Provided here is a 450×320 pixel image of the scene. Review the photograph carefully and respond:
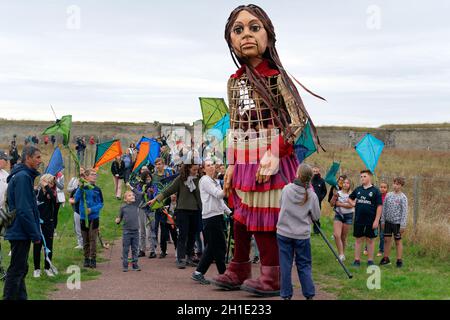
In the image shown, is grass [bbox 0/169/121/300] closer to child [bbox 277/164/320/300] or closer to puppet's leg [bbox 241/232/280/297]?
puppet's leg [bbox 241/232/280/297]

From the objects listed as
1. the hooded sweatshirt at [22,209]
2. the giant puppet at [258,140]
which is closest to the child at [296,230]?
the giant puppet at [258,140]

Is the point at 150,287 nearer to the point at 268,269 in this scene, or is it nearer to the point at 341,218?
the point at 268,269

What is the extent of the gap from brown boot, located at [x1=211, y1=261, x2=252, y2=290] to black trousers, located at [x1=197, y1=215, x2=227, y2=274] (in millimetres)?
445

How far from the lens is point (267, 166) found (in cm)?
817

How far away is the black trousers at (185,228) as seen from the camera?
10.7m

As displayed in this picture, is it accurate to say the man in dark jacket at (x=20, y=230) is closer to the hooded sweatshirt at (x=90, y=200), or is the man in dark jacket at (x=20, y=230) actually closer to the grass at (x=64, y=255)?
the grass at (x=64, y=255)

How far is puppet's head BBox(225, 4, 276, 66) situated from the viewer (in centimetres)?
848

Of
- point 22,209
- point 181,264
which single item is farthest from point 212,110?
point 22,209

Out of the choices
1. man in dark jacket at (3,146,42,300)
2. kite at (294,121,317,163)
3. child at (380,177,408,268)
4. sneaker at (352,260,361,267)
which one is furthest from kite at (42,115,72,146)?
child at (380,177,408,268)

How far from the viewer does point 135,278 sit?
9.59 meters

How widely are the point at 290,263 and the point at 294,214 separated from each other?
0.56m

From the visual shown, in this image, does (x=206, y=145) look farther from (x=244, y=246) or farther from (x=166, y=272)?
(x=244, y=246)

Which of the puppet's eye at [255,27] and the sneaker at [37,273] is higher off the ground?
the puppet's eye at [255,27]
